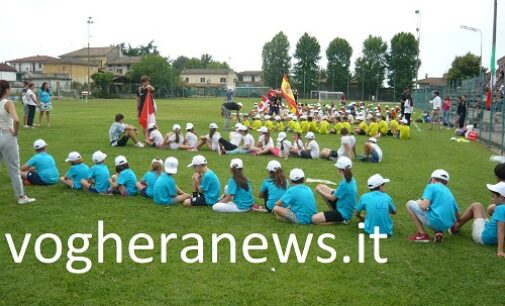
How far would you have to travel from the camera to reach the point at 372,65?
91.7 metres

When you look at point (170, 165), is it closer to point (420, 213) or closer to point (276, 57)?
point (420, 213)

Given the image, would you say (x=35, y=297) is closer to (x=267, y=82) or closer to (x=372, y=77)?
(x=372, y=77)

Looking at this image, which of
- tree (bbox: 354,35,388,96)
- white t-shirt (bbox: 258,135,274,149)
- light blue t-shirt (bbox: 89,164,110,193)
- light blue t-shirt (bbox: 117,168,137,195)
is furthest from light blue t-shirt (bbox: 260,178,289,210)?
tree (bbox: 354,35,388,96)

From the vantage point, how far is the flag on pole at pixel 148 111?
60.1 feet

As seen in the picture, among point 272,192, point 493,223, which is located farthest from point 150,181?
point 493,223

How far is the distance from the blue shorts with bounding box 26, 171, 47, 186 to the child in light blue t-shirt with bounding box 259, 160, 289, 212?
17.0 feet

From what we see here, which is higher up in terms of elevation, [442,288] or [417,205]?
[417,205]

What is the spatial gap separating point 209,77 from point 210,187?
113 metres

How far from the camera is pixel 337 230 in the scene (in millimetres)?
7957

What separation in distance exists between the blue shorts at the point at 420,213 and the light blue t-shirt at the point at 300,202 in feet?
5.20

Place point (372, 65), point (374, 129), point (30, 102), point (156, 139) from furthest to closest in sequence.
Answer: point (372, 65), point (374, 129), point (30, 102), point (156, 139)

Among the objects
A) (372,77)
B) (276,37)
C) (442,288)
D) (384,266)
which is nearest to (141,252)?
(384,266)

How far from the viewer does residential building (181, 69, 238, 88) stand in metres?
118

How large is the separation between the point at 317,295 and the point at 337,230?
98.9 inches
